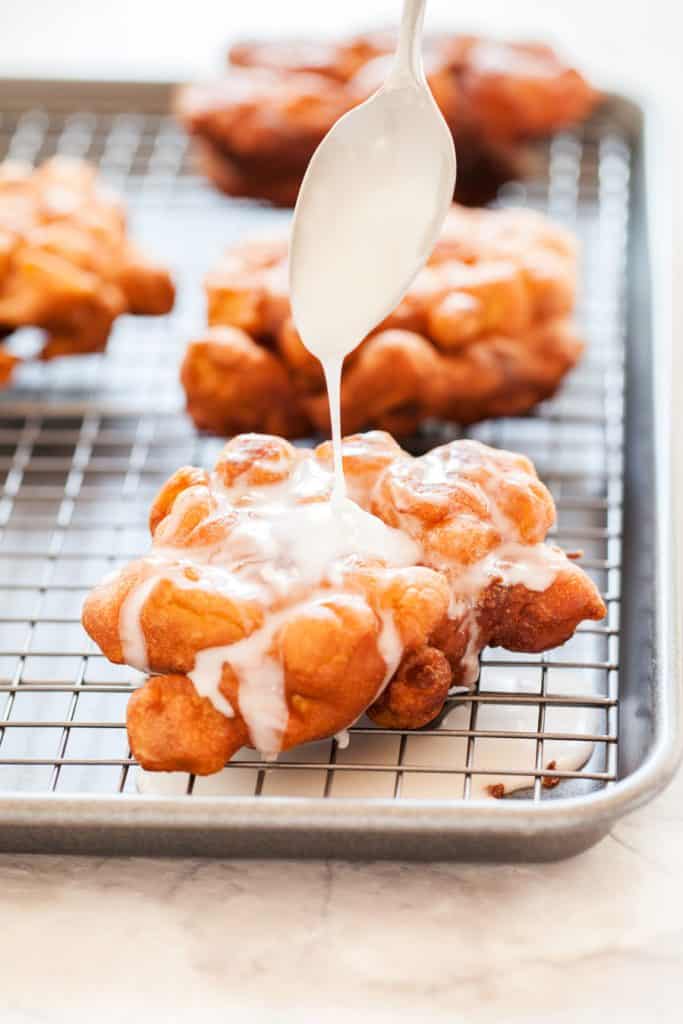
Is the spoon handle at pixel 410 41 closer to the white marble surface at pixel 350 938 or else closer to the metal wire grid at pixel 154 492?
the metal wire grid at pixel 154 492

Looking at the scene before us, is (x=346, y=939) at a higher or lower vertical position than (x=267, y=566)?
lower

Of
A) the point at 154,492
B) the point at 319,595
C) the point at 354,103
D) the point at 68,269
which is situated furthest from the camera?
the point at 354,103

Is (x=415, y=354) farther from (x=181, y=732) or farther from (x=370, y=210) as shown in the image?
(x=181, y=732)

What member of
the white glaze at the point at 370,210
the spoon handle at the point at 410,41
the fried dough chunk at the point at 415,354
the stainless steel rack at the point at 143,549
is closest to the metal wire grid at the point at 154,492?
the stainless steel rack at the point at 143,549

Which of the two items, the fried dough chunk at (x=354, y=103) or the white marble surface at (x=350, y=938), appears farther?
the fried dough chunk at (x=354, y=103)

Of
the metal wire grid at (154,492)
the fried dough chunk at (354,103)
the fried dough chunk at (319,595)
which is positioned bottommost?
the metal wire grid at (154,492)

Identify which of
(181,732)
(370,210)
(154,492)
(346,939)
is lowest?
(154,492)

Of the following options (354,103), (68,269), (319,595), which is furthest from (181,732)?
(354,103)
